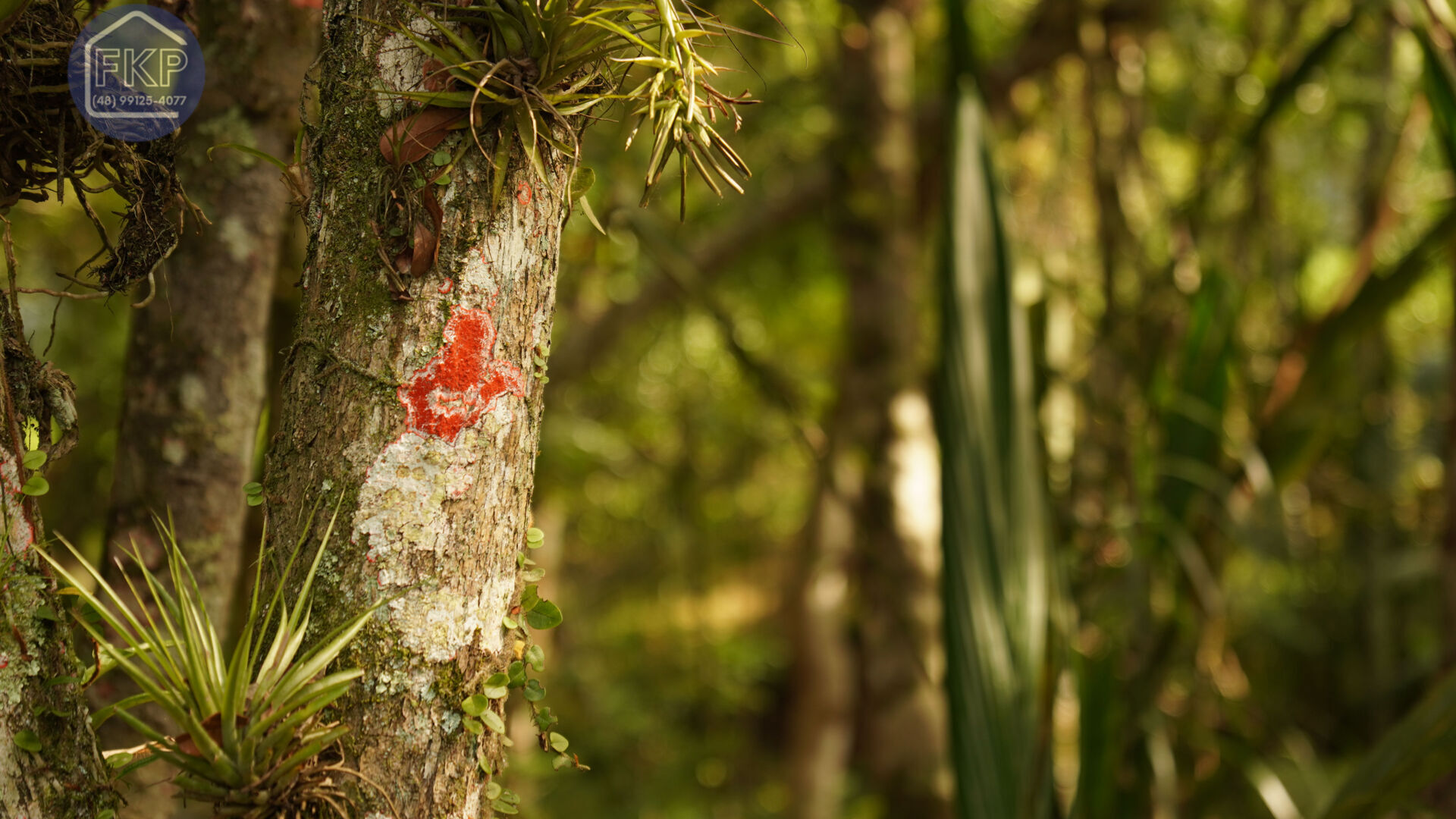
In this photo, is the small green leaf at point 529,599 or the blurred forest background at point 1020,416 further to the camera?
the blurred forest background at point 1020,416

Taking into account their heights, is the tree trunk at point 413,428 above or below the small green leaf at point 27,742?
above

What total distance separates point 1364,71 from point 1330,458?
1.22 metres

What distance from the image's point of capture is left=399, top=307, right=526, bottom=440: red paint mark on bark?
52 cm

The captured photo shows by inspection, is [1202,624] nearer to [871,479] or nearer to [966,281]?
[871,479]

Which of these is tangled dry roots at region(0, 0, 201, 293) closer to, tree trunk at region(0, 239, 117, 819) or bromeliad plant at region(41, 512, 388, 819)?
tree trunk at region(0, 239, 117, 819)

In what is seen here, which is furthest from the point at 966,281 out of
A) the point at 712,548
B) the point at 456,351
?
the point at 712,548

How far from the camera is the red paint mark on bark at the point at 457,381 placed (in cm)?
52

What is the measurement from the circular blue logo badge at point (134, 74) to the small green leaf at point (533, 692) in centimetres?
45

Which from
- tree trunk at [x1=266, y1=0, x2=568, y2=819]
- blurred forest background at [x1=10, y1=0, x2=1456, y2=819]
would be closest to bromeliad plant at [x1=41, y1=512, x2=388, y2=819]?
tree trunk at [x1=266, y1=0, x2=568, y2=819]

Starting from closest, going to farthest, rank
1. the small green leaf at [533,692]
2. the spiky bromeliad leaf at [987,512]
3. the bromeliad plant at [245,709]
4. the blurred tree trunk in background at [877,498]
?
the bromeliad plant at [245,709] < the small green leaf at [533,692] < the spiky bromeliad leaf at [987,512] < the blurred tree trunk in background at [877,498]

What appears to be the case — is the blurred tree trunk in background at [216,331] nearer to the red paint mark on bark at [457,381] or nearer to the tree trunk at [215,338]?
the tree trunk at [215,338]

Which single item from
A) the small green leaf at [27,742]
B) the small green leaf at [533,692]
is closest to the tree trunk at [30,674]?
the small green leaf at [27,742]

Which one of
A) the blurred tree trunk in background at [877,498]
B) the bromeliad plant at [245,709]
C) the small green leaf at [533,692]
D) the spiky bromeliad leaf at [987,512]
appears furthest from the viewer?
the blurred tree trunk in background at [877,498]

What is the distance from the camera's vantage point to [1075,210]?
11.1 ft
